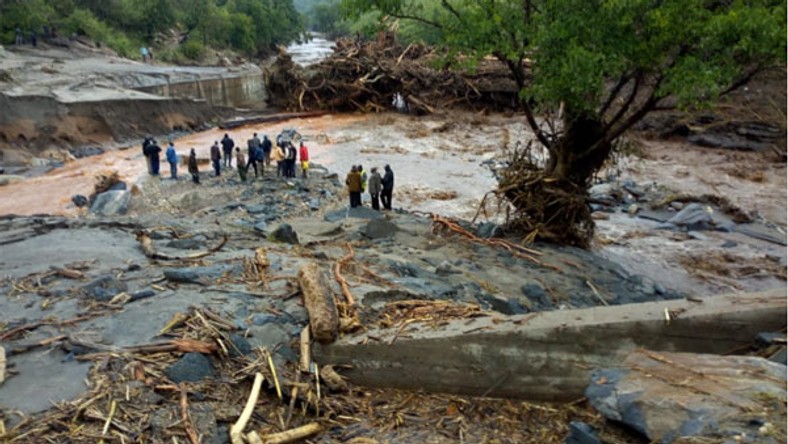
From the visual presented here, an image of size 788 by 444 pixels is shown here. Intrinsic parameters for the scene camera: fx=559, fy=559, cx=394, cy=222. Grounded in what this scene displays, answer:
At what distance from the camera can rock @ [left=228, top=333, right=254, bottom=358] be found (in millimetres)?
4891

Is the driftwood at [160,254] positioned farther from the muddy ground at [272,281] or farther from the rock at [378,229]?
the rock at [378,229]

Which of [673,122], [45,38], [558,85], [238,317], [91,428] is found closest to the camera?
[91,428]

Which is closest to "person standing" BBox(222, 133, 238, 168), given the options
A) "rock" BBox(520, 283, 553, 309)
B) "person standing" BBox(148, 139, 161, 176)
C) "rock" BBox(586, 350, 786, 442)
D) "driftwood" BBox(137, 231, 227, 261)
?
"person standing" BBox(148, 139, 161, 176)

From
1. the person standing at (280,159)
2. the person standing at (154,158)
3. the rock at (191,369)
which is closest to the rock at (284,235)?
the rock at (191,369)

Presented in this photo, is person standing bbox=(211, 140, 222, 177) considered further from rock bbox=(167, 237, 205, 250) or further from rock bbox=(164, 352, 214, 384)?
rock bbox=(164, 352, 214, 384)

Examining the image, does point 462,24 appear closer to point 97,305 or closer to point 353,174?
point 353,174

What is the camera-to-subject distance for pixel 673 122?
23.9 meters

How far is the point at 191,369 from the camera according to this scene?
4602 millimetres

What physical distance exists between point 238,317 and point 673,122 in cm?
2348

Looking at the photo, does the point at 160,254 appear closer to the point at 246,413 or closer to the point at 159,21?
the point at 246,413

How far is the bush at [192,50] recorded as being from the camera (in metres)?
47.5

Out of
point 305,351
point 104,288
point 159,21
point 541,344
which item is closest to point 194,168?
point 104,288

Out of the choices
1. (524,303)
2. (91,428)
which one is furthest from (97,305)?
(524,303)

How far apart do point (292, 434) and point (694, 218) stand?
1291cm
